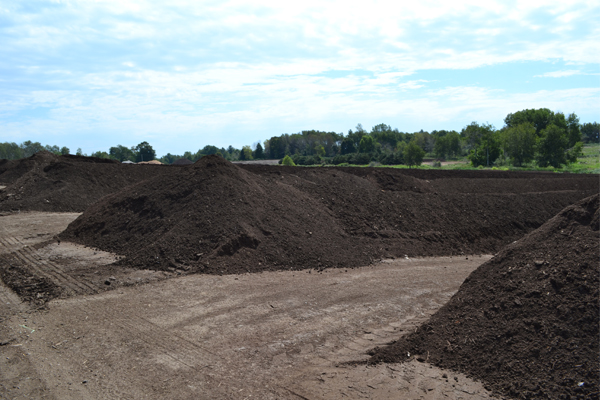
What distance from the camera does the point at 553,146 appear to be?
54.2m

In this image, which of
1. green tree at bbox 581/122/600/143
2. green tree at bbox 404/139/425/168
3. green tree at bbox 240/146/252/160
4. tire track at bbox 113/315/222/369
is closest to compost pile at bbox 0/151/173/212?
tire track at bbox 113/315/222/369

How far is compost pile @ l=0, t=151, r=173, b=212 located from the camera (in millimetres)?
23250

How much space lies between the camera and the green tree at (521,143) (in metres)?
55.8

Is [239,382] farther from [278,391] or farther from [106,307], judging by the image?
[106,307]

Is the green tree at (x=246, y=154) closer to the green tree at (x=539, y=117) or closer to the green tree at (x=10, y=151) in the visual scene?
the green tree at (x=10, y=151)

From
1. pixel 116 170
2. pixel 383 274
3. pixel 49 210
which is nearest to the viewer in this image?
pixel 383 274

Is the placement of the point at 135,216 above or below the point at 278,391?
above

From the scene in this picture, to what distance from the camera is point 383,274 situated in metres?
11.0

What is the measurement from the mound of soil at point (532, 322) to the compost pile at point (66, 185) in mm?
18299

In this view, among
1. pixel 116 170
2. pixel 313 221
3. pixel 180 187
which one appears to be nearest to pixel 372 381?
pixel 313 221

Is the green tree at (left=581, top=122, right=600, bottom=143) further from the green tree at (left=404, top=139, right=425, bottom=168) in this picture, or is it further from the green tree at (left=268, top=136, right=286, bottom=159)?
the green tree at (left=268, top=136, right=286, bottom=159)

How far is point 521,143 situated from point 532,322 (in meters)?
58.5

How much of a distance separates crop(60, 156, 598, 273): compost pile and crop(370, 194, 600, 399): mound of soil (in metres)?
5.49

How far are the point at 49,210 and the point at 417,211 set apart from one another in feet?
64.7
